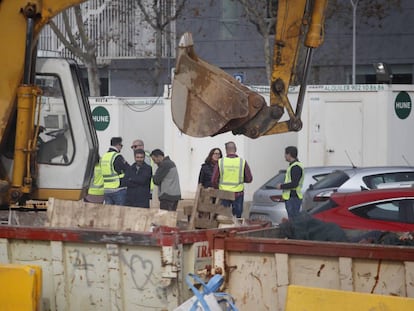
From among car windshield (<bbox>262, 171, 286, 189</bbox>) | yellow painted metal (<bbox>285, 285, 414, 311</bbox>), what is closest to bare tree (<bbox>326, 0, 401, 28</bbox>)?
car windshield (<bbox>262, 171, 286, 189</bbox>)

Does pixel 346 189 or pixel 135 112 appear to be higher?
pixel 135 112

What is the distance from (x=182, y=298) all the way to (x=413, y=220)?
456 centimetres

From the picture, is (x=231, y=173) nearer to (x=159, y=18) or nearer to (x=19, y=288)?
(x=19, y=288)

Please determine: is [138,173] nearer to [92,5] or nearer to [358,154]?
[358,154]

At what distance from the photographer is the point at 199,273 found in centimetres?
800

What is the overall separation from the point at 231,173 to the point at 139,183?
1.74 meters

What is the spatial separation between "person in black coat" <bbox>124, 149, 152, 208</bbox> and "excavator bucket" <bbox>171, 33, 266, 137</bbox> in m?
9.57

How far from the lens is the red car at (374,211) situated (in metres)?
12.1

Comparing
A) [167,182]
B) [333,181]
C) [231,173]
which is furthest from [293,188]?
[167,182]

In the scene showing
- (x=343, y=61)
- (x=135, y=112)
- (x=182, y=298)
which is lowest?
(x=182, y=298)

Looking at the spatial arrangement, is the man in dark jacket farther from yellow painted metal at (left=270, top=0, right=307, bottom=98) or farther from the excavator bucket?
the excavator bucket

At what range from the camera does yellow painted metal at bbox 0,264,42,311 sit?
7586mm

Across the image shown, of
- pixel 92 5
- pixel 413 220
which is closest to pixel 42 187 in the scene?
pixel 413 220

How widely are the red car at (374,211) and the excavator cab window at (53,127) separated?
14.1ft
